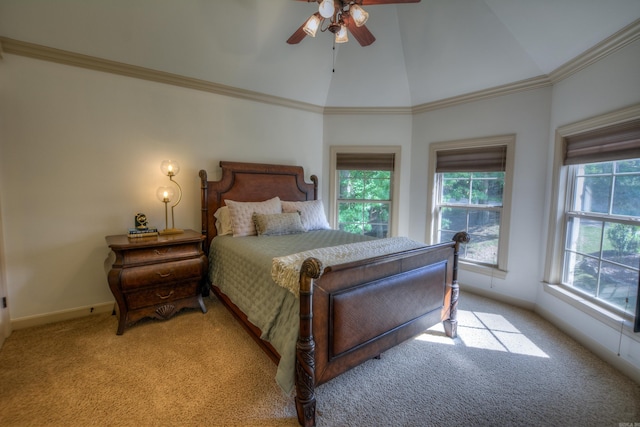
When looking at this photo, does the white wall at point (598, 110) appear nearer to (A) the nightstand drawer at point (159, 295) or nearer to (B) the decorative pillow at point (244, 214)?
(B) the decorative pillow at point (244, 214)

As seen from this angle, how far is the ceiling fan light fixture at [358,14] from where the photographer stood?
1.90m

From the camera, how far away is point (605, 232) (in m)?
2.29

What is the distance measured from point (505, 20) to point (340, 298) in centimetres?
297

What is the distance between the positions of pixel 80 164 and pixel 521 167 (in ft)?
15.0

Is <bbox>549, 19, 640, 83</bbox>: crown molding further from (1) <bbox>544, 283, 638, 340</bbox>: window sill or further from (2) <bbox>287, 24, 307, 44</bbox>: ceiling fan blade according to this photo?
(2) <bbox>287, 24, 307, 44</bbox>: ceiling fan blade

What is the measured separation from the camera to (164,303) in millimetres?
2553

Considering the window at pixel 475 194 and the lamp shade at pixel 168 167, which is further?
the window at pixel 475 194

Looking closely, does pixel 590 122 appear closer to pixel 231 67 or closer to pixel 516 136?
pixel 516 136

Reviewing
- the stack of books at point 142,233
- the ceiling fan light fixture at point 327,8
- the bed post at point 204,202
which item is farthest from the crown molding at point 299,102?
the ceiling fan light fixture at point 327,8

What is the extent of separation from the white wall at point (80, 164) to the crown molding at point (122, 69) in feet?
0.18

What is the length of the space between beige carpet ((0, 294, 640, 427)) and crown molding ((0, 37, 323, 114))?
96.3 inches

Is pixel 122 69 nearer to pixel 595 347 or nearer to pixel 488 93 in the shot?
pixel 488 93

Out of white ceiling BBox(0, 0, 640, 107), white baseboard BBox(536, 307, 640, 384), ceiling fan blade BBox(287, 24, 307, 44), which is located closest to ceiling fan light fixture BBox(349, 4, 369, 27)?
ceiling fan blade BBox(287, 24, 307, 44)

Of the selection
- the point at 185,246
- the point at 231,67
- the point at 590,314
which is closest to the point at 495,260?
the point at 590,314
